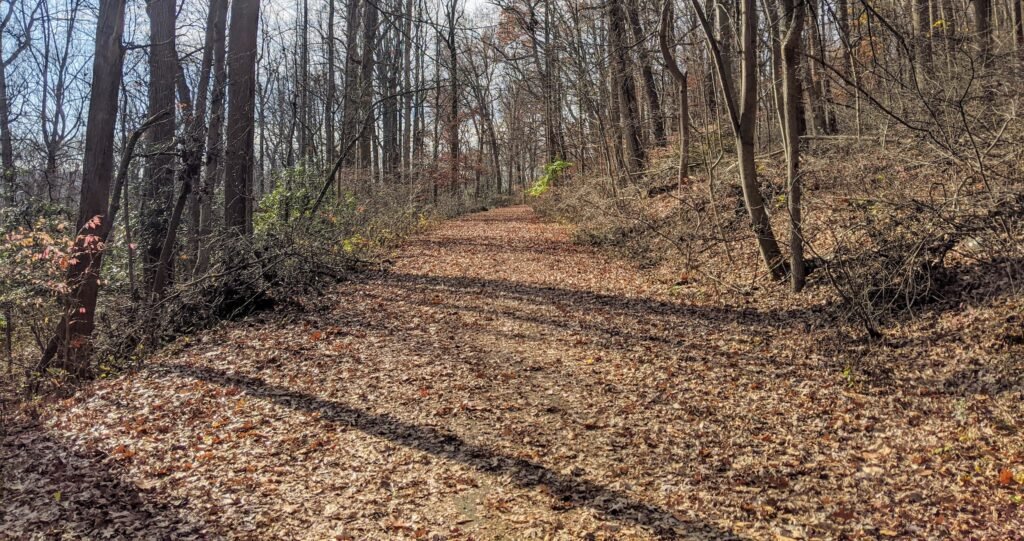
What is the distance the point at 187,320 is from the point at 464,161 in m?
27.9

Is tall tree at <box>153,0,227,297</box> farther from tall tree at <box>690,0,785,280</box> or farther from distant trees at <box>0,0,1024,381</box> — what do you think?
tall tree at <box>690,0,785,280</box>

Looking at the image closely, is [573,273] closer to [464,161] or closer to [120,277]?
[120,277]

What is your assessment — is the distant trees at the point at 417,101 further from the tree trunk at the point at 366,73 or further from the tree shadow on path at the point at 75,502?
the tree shadow on path at the point at 75,502

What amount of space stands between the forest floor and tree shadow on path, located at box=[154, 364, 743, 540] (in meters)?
0.02

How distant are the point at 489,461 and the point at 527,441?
43 centimetres

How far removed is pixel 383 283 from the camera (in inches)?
432

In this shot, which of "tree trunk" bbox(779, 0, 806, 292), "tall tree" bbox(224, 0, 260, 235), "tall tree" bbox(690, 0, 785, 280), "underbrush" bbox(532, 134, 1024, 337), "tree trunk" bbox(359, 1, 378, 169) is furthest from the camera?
"tree trunk" bbox(359, 1, 378, 169)

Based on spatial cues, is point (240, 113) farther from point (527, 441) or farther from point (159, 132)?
point (527, 441)

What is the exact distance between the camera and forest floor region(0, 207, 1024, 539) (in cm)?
380

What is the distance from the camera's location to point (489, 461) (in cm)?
455

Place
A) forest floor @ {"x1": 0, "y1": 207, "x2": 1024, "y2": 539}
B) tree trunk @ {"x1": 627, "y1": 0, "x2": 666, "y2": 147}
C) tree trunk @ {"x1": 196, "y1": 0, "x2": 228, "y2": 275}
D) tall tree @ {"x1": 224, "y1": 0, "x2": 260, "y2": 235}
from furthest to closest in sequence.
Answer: tree trunk @ {"x1": 627, "y1": 0, "x2": 666, "y2": 147}, tree trunk @ {"x1": 196, "y1": 0, "x2": 228, "y2": 275}, tall tree @ {"x1": 224, "y1": 0, "x2": 260, "y2": 235}, forest floor @ {"x1": 0, "y1": 207, "x2": 1024, "y2": 539}

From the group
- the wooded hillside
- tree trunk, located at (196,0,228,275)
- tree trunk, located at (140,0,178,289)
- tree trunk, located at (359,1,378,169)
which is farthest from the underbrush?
tree trunk, located at (140,0,178,289)

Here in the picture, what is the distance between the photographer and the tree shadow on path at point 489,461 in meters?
3.69

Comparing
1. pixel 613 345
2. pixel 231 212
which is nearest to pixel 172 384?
pixel 231 212
